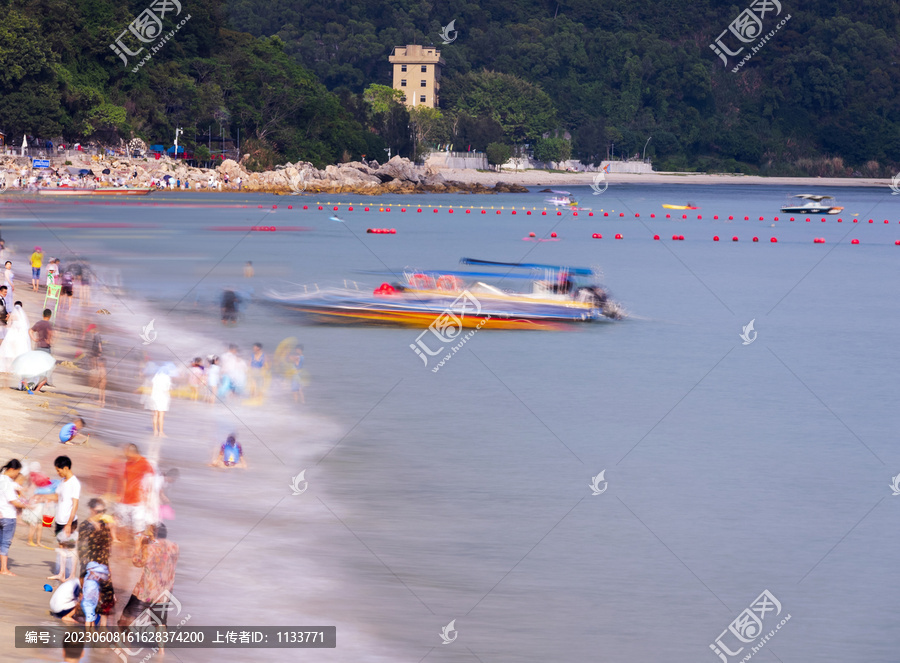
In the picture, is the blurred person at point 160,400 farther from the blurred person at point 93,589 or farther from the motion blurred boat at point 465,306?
the motion blurred boat at point 465,306

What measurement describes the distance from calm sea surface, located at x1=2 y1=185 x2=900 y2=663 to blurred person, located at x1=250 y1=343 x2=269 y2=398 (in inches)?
24.8

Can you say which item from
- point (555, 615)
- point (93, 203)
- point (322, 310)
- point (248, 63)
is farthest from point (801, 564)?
point (248, 63)

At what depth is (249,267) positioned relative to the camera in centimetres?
5756

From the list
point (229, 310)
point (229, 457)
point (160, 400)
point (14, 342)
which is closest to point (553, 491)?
point (229, 457)

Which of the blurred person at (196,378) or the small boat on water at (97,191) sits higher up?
the small boat on water at (97,191)

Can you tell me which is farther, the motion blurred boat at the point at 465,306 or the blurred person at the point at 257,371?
the motion blurred boat at the point at 465,306

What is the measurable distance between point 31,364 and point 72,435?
4.24m

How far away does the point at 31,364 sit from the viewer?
2231 centimetres

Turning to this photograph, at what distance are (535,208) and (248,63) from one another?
48387 mm

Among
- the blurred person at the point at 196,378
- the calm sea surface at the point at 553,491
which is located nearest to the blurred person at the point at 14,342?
the calm sea surface at the point at 553,491

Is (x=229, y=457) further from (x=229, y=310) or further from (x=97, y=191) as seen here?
(x=97, y=191)

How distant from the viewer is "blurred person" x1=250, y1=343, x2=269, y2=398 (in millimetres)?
25438

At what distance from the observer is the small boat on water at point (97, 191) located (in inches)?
4725

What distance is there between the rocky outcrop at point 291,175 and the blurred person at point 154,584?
118409mm
